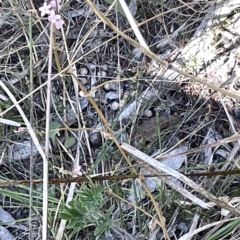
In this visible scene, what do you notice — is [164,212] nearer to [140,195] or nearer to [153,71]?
[140,195]

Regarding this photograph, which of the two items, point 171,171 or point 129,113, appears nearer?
point 171,171

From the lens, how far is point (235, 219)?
48.6 inches

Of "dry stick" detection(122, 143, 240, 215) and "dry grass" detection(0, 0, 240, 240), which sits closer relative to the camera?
"dry stick" detection(122, 143, 240, 215)

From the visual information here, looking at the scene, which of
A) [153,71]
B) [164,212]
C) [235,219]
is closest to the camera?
[235,219]

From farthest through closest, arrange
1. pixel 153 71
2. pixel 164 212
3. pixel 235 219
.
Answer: pixel 153 71, pixel 164 212, pixel 235 219

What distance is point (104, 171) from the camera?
1.42 m

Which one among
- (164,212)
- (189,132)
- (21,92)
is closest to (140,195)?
(164,212)

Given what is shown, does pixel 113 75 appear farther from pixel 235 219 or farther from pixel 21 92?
pixel 235 219

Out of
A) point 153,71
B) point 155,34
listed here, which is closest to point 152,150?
point 153,71

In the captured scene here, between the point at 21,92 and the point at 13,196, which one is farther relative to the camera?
the point at 21,92

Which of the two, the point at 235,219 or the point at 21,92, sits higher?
the point at 21,92

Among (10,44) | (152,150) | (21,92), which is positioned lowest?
(152,150)

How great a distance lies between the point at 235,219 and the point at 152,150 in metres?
0.33

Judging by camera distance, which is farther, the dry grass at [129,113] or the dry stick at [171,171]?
the dry grass at [129,113]
